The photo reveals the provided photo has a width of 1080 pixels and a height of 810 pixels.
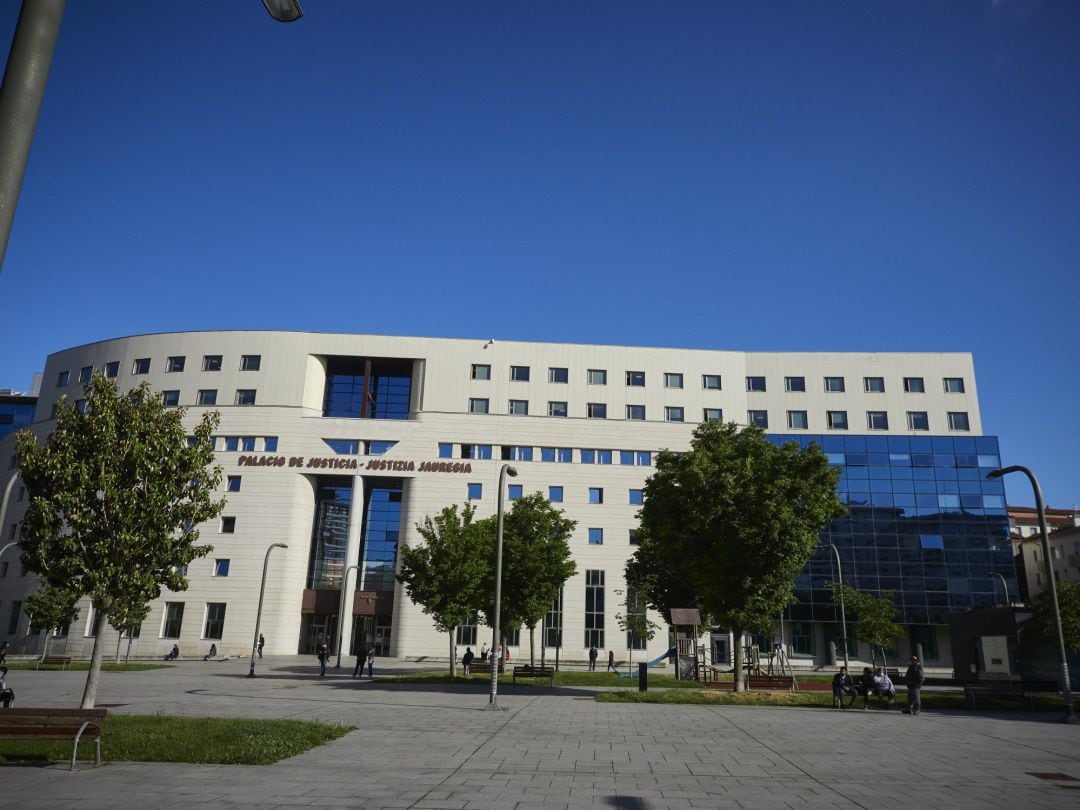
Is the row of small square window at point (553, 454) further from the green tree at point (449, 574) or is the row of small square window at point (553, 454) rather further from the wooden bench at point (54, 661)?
the wooden bench at point (54, 661)

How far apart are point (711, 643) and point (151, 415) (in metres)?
50.1

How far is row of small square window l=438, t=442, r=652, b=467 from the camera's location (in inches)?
2309

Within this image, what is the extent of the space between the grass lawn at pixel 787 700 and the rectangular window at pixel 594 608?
28.8 m

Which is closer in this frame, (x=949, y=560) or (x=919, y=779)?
(x=919, y=779)

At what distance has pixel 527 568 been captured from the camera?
33.8 metres

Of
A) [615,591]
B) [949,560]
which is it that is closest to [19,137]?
[615,591]

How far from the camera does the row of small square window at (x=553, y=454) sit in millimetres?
58656

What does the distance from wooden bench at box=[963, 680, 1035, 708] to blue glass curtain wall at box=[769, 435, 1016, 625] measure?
3515cm

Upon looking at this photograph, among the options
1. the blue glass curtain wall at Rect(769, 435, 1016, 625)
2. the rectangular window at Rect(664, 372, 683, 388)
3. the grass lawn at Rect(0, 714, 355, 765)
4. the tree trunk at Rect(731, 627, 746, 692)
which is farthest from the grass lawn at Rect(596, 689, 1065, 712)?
the rectangular window at Rect(664, 372, 683, 388)

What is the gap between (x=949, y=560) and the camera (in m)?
60.5

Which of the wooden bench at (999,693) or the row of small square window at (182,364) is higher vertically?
the row of small square window at (182,364)

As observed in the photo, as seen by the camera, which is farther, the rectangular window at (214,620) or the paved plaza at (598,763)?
the rectangular window at (214,620)

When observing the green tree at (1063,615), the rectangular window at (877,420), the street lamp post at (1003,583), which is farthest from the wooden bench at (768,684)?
the street lamp post at (1003,583)

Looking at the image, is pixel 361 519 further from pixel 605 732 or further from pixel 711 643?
pixel 605 732
